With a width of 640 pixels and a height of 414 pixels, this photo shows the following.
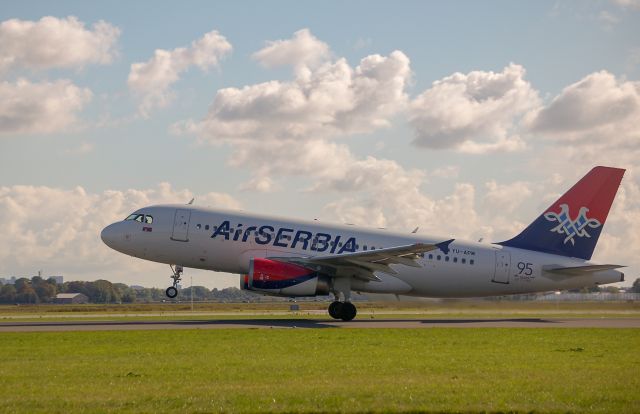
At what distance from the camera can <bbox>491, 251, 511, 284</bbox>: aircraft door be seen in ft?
137

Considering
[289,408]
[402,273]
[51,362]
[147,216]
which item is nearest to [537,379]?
[289,408]

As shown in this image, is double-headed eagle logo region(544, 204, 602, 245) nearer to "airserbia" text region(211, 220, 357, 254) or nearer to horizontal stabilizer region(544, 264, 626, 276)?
horizontal stabilizer region(544, 264, 626, 276)

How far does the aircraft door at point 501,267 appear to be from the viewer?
41.9 meters

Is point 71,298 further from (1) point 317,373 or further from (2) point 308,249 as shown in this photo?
(1) point 317,373

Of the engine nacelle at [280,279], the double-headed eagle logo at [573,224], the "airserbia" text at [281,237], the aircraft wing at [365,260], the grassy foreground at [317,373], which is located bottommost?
the grassy foreground at [317,373]

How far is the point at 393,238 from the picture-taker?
4097 centimetres

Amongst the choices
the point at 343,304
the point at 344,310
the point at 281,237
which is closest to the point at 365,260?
the point at 343,304

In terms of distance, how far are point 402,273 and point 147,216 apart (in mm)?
13018

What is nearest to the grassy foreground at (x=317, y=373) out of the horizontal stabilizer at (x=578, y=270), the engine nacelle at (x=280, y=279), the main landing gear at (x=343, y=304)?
the engine nacelle at (x=280, y=279)

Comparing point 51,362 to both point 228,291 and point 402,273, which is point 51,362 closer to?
point 402,273

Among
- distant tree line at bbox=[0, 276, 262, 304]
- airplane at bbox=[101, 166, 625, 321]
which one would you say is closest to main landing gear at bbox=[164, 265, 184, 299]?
airplane at bbox=[101, 166, 625, 321]

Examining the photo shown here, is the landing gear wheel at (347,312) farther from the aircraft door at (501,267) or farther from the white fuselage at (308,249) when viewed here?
the aircraft door at (501,267)

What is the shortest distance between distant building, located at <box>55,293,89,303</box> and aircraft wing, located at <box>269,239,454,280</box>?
110m

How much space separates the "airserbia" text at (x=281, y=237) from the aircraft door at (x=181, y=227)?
1.39m
